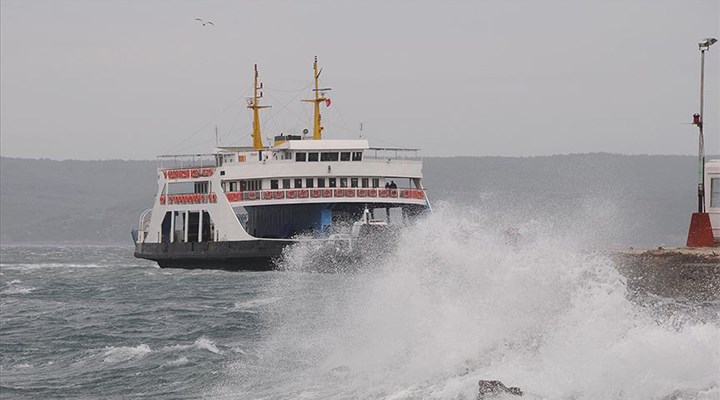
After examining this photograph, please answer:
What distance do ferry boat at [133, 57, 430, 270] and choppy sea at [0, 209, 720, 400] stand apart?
18.7 meters

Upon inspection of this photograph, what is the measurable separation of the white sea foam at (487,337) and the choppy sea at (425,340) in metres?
0.04

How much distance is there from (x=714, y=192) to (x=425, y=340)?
17609mm

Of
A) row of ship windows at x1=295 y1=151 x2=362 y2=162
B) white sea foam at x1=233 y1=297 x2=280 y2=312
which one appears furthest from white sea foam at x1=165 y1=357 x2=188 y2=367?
row of ship windows at x1=295 y1=151 x2=362 y2=162

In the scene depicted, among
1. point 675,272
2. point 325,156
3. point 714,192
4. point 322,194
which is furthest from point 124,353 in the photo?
point 325,156

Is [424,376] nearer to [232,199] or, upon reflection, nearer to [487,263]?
[487,263]

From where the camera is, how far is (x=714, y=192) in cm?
3997

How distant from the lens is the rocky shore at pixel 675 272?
3356 cm

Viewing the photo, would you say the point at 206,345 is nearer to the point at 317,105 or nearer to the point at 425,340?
the point at 425,340

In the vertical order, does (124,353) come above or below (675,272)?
below

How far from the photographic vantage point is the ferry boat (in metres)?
60.6

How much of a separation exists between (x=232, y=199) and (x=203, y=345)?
95.8 ft

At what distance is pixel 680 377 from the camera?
1944 cm

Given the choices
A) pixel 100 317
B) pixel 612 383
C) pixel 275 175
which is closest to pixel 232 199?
pixel 275 175

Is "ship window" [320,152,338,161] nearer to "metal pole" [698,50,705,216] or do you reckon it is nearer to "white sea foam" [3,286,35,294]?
"white sea foam" [3,286,35,294]
